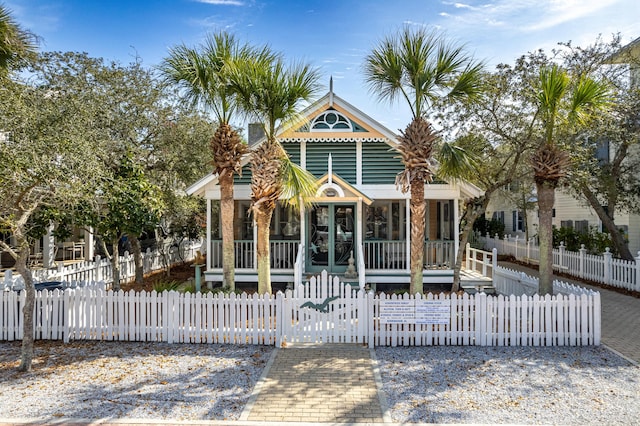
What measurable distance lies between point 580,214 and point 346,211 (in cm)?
1740

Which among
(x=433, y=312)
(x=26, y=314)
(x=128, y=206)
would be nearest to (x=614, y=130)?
(x=433, y=312)

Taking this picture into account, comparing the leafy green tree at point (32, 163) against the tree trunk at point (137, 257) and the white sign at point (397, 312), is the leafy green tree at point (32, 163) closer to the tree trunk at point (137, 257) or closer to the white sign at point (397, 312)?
the white sign at point (397, 312)

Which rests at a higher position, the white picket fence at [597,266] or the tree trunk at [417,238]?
the tree trunk at [417,238]

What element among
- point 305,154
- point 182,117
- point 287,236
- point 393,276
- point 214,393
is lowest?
point 214,393

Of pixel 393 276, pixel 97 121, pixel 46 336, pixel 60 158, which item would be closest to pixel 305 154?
pixel 393 276

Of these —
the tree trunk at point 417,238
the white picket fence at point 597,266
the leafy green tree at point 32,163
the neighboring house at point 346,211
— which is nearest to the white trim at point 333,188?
the neighboring house at point 346,211

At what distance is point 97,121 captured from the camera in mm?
12141

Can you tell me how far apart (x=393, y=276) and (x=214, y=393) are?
27.1 feet

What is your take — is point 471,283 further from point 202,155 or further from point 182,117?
point 182,117

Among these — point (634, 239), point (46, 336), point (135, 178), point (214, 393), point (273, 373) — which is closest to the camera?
point (214, 393)

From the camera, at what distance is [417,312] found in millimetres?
8305

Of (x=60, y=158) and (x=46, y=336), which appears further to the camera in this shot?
(x=46, y=336)

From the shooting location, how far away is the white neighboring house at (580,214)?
16844 mm

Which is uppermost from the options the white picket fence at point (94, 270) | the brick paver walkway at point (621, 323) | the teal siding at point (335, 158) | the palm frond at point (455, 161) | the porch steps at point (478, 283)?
the teal siding at point (335, 158)
